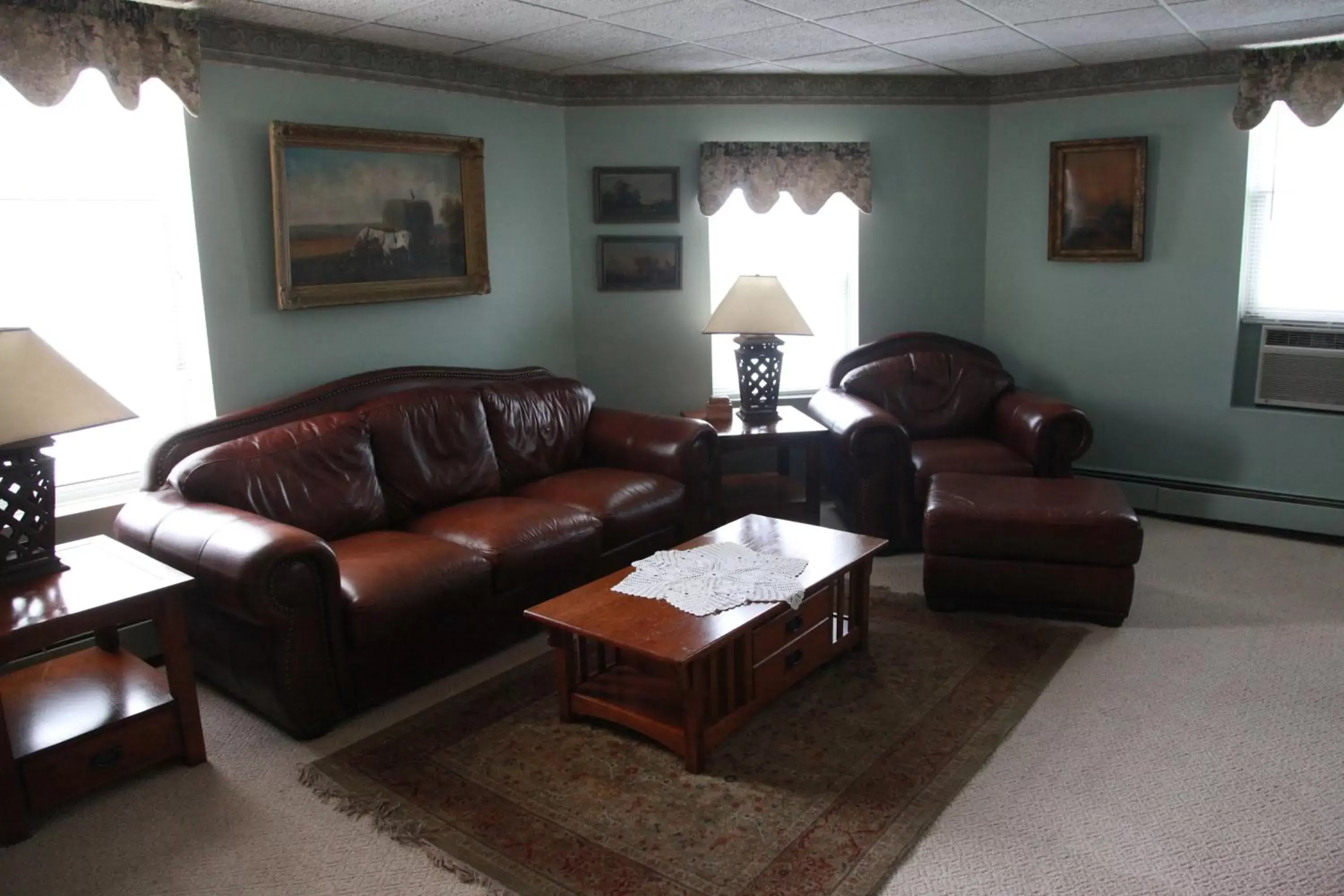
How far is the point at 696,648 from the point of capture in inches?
101

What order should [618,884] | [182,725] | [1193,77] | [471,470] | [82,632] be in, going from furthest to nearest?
[1193,77]
[471,470]
[182,725]
[82,632]
[618,884]

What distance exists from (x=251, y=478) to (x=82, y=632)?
2.93 feet

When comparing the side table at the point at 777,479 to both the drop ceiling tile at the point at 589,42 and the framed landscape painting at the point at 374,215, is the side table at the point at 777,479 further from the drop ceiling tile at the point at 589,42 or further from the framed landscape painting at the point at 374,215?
the drop ceiling tile at the point at 589,42

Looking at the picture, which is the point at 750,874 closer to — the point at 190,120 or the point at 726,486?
the point at 726,486

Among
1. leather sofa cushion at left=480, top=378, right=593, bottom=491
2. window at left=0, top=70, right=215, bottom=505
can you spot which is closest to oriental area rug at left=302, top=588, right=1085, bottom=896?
leather sofa cushion at left=480, top=378, right=593, bottom=491

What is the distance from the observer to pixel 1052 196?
5086 millimetres

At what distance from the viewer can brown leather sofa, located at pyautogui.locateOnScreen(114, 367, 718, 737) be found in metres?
2.89

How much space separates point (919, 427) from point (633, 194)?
73.2 inches

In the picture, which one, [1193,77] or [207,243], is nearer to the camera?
[207,243]

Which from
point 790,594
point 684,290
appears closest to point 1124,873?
point 790,594

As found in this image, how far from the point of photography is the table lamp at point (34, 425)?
261cm

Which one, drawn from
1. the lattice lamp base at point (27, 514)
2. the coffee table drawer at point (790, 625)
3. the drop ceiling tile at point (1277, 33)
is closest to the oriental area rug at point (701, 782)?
the coffee table drawer at point (790, 625)

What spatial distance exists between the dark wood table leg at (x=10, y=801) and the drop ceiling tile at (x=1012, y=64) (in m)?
4.53

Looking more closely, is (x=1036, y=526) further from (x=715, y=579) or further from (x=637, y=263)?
(x=637, y=263)
